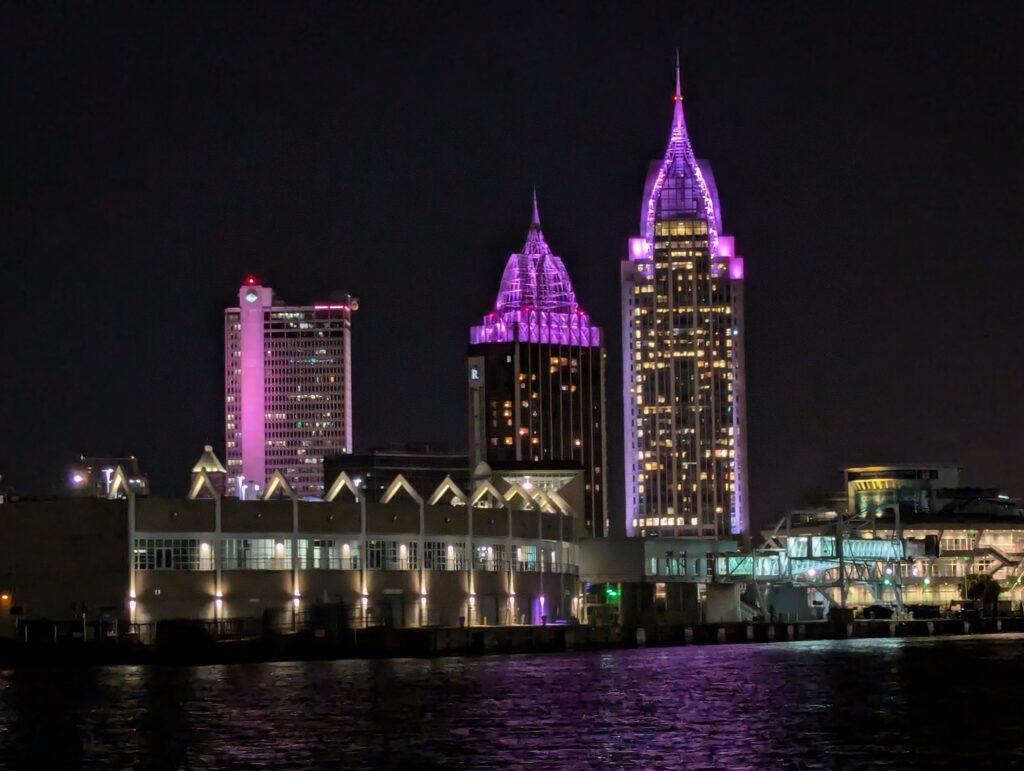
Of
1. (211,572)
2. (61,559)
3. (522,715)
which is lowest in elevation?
(522,715)

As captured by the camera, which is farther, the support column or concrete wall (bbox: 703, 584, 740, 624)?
concrete wall (bbox: 703, 584, 740, 624)

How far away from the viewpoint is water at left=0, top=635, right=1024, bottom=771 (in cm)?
6425

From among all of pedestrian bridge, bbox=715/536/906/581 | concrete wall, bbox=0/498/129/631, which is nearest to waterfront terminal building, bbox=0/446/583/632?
concrete wall, bbox=0/498/129/631

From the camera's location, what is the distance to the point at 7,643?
11631 centimetres

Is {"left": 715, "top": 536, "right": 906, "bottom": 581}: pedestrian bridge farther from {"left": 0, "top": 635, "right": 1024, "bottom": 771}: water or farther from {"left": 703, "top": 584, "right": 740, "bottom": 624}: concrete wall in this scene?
{"left": 0, "top": 635, "right": 1024, "bottom": 771}: water

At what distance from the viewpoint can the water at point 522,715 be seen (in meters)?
64.2

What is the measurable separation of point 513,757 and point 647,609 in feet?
346

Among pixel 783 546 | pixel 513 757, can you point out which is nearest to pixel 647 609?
pixel 783 546

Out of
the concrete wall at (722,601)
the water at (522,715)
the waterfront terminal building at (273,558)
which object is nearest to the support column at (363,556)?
the waterfront terminal building at (273,558)

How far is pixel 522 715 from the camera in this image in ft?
256

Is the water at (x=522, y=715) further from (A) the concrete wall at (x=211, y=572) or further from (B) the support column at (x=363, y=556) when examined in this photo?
(B) the support column at (x=363, y=556)

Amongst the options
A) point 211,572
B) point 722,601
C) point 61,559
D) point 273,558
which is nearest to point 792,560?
point 722,601

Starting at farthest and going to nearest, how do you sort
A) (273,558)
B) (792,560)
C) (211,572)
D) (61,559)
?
(792,560)
(273,558)
(211,572)
(61,559)

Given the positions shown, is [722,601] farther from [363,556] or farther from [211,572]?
[211,572]
